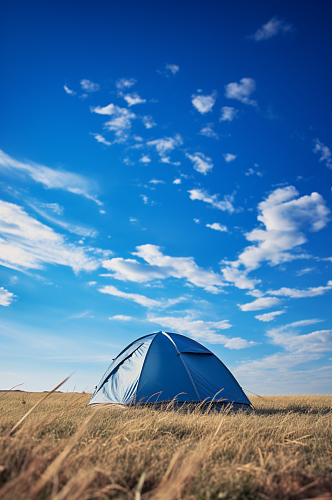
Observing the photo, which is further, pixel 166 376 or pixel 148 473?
pixel 166 376

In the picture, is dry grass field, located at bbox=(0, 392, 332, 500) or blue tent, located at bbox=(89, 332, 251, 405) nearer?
dry grass field, located at bbox=(0, 392, 332, 500)

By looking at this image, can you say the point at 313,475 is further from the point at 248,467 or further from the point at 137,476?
the point at 137,476

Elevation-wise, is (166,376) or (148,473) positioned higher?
(166,376)

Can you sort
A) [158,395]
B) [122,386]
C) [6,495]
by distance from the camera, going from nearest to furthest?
[6,495]
[158,395]
[122,386]

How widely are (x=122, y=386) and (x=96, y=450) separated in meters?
7.17

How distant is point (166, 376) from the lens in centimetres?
966

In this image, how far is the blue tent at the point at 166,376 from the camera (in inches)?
367

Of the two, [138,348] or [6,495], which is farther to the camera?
[138,348]

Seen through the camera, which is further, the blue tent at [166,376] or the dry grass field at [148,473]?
the blue tent at [166,376]

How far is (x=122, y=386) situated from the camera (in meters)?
9.94

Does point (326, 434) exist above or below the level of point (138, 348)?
below

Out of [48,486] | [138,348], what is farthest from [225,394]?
[48,486]

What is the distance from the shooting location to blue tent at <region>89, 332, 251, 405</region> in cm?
931

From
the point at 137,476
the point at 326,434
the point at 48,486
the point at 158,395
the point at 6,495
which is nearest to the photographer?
the point at 6,495
